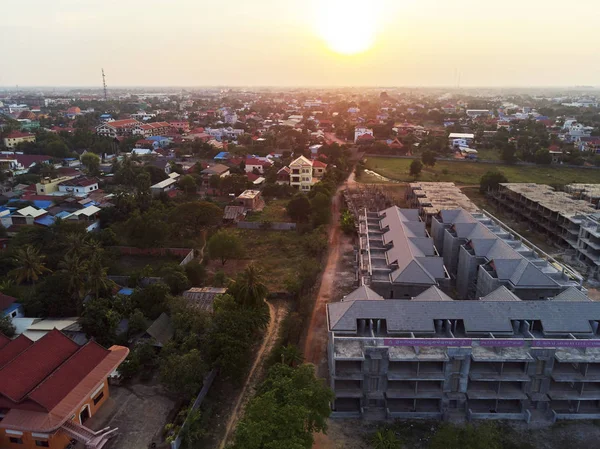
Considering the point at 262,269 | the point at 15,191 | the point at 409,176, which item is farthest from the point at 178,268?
the point at 409,176

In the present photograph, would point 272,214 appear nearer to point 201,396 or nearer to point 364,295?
point 364,295

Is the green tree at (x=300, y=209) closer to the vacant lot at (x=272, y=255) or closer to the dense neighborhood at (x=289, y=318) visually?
the dense neighborhood at (x=289, y=318)

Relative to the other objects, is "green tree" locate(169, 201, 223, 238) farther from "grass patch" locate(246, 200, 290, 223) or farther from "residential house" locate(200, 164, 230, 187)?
"residential house" locate(200, 164, 230, 187)

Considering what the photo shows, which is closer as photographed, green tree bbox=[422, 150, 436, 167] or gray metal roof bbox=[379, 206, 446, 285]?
gray metal roof bbox=[379, 206, 446, 285]

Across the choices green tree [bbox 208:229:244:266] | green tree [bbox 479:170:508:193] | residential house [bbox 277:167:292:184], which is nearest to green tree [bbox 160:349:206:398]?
green tree [bbox 208:229:244:266]

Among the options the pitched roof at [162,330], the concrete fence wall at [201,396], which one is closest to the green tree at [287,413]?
the concrete fence wall at [201,396]

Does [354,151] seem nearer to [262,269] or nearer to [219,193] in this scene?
[219,193]

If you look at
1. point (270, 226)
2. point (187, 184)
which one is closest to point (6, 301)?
point (270, 226)
